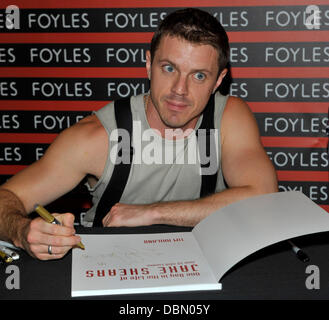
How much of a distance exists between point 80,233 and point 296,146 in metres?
1.31

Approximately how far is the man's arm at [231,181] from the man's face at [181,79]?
0.16 meters

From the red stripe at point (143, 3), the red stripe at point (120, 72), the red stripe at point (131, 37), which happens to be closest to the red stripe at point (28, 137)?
the red stripe at point (120, 72)

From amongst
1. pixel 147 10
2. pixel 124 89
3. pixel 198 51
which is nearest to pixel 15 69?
pixel 124 89

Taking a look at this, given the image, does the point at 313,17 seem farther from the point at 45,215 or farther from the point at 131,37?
the point at 45,215

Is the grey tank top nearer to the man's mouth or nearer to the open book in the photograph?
the man's mouth

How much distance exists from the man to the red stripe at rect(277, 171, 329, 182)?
0.56m

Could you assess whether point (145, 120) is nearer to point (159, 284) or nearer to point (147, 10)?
point (147, 10)

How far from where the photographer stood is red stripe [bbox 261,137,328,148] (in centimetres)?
210

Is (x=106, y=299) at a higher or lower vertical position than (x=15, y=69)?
lower

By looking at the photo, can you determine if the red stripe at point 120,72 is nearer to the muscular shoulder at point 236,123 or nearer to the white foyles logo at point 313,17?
the white foyles logo at point 313,17

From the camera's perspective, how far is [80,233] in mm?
1114

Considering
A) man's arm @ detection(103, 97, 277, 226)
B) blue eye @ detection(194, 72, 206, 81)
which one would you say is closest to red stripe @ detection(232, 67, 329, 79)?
man's arm @ detection(103, 97, 277, 226)

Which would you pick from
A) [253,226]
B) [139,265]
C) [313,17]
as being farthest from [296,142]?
[139,265]

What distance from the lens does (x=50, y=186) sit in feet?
4.72
